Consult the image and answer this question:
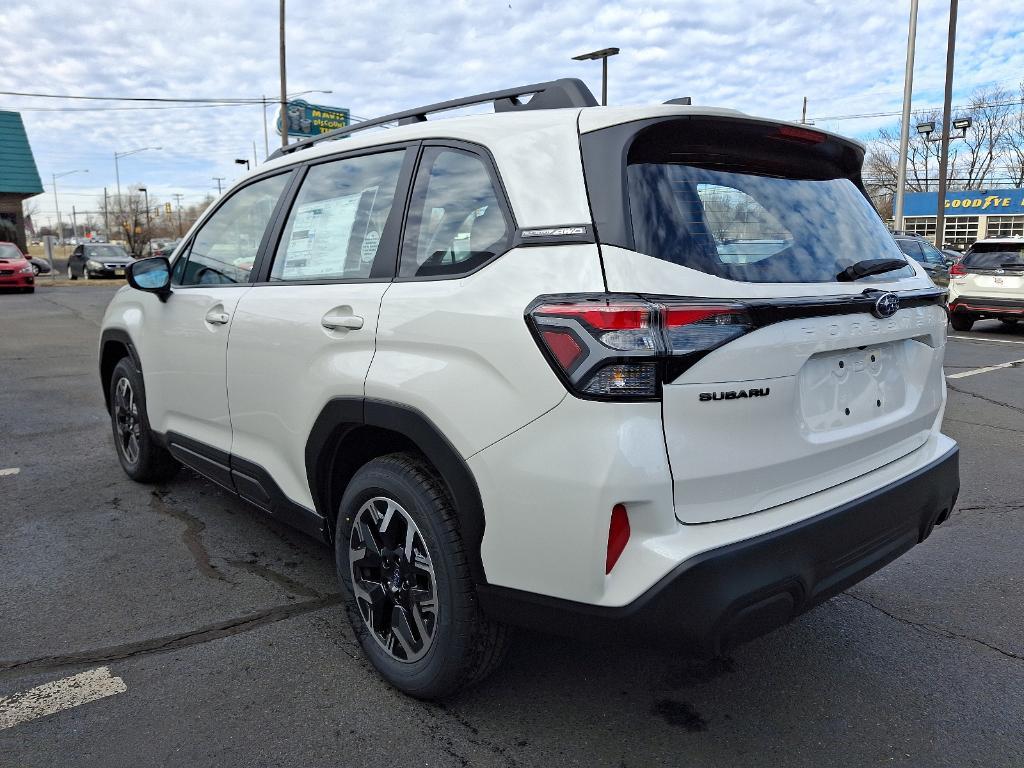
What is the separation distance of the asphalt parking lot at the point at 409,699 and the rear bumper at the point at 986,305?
1044cm

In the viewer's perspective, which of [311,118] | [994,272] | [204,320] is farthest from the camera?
[311,118]

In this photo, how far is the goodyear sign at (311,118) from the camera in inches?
1785

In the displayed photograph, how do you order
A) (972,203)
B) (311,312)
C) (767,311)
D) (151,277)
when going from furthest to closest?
1. (972,203)
2. (151,277)
3. (311,312)
4. (767,311)

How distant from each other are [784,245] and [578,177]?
673mm

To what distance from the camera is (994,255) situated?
13.1m

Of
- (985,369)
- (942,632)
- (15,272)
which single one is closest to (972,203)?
(985,369)

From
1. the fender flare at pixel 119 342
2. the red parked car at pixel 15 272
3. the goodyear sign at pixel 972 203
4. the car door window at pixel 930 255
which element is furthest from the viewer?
the goodyear sign at pixel 972 203

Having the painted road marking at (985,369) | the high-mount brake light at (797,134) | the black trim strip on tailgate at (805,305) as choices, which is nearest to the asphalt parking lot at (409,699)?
the black trim strip on tailgate at (805,305)

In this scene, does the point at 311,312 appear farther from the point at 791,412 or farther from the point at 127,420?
the point at 127,420

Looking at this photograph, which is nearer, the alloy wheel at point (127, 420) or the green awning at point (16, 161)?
the alloy wheel at point (127, 420)

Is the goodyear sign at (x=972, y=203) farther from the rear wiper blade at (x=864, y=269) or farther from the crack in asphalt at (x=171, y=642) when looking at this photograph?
the crack in asphalt at (x=171, y=642)

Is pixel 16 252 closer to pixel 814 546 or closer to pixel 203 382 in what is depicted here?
pixel 203 382

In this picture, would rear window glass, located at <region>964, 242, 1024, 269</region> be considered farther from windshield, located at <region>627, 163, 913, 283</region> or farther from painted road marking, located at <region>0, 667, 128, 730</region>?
painted road marking, located at <region>0, 667, 128, 730</region>

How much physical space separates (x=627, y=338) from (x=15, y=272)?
2627 cm
